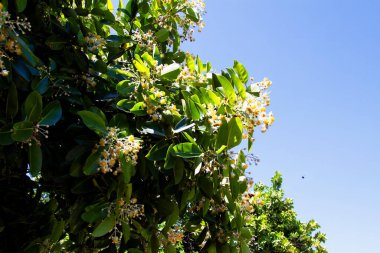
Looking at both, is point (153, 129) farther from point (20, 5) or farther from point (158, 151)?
point (20, 5)

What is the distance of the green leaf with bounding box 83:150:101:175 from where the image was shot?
7.03 feet

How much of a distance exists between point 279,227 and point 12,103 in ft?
24.6

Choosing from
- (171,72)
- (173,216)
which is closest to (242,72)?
(171,72)

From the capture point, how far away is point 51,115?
2041 mm

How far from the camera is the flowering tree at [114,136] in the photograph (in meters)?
2.12

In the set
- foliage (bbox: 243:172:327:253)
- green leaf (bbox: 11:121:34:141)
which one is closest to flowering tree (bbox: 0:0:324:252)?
green leaf (bbox: 11:121:34:141)

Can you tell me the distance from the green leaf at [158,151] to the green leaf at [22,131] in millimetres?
588

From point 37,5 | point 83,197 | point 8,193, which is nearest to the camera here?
point 83,197

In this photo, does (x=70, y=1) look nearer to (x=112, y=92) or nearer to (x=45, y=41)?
(x=45, y=41)

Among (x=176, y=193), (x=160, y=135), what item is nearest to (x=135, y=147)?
(x=160, y=135)

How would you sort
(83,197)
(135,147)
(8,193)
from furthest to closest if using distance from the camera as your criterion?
(8,193), (83,197), (135,147)

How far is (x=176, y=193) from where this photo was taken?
8.27ft

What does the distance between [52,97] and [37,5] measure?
2.13 ft

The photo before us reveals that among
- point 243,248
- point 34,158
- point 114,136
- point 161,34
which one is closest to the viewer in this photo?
point 34,158
